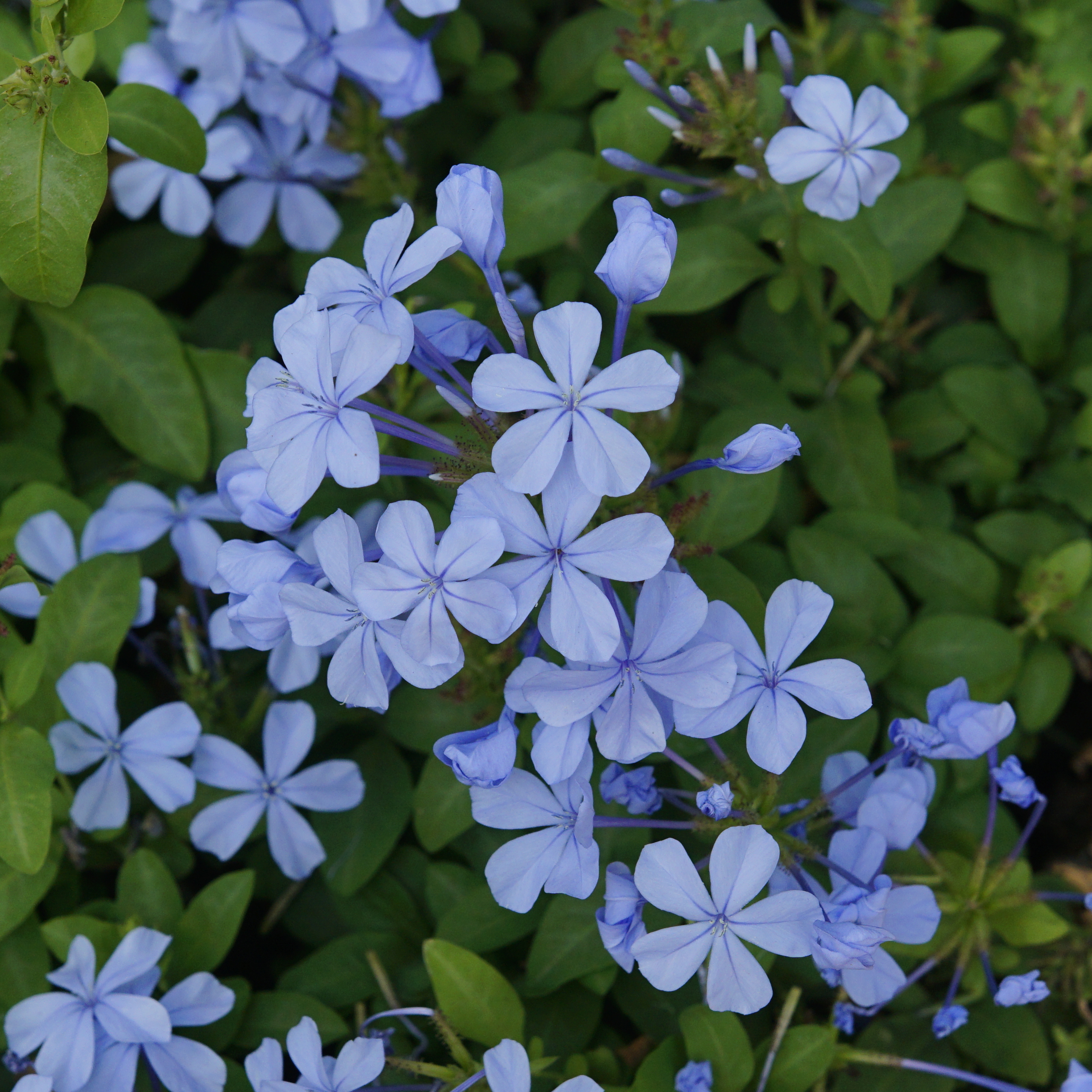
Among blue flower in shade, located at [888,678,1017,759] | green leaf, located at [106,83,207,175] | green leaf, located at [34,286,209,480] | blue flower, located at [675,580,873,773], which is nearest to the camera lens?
blue flower, located at [675,580,873,773]

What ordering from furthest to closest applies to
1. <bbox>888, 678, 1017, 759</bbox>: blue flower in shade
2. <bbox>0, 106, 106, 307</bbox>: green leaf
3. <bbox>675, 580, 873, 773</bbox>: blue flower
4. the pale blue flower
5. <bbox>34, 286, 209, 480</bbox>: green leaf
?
<bbox>34, 286, 209, 480</bbox>: green leaf
<bbox>0, 106, 106, 307</bbox>: green leaf
<bbox>888, 678, 1017, 759</bbox>: blue flower in shade
<bbox>675, 580, 873, 773</bbox>: blue flower
the pale blue flower

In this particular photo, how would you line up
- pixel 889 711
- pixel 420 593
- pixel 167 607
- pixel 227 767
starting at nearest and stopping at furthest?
pixel 420 593
pixel 227 767
pixel 889 711
pixel 167 607

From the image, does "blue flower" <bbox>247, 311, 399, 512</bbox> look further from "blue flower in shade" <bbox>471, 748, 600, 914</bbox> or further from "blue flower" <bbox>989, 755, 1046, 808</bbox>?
"blue flower" <bbox>989, 755, 1046, 808</bbox>

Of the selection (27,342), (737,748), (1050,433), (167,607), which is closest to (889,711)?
(737,748)

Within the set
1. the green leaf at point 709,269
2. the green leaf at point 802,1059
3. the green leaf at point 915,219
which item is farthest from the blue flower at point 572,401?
the green leaf at point 915,219

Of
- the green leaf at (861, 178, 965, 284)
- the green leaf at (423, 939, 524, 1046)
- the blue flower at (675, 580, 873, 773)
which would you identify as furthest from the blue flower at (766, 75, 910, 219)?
the green leaf at (423, 939, 524, 1046)

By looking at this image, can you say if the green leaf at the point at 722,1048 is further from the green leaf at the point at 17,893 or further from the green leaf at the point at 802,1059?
the green leaf at the point at 17,893

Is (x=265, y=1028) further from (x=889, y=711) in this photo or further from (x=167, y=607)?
(x=889, y=711)

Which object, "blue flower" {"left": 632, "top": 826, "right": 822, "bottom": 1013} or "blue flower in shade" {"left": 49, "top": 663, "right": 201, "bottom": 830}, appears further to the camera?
"blue flower in shade" {"left": 49, "top": 663, "right": 201, "bottom": 830}
